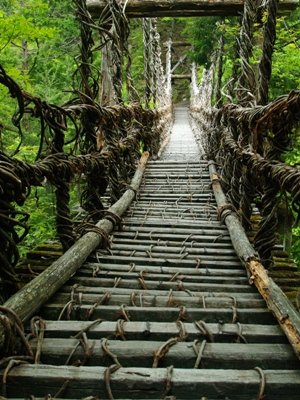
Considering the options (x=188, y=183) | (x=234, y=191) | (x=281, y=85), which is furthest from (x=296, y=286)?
(x=281, y=85)

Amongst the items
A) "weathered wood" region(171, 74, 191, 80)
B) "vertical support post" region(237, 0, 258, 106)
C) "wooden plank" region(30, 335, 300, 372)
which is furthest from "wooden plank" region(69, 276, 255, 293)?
"weathered wood" region(171, 74, 191, 80)

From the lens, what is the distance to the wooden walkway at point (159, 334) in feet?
A: 5.14

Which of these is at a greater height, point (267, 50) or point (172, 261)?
point (267, 50)

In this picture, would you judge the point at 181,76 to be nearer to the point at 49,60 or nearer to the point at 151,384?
the point at 49,60

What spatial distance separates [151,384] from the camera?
5.13ft

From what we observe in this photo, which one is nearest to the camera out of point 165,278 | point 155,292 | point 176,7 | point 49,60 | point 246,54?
point 155,292

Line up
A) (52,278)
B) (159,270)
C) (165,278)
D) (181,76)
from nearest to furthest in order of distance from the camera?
(52,278), (165,278), (159,270), (181,76)

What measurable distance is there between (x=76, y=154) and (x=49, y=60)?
8.80m

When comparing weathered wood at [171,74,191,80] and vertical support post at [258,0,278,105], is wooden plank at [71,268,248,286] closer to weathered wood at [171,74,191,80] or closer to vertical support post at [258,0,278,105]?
vertical support post at [258,0,278,105]

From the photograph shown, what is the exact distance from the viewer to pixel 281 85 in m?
8.25

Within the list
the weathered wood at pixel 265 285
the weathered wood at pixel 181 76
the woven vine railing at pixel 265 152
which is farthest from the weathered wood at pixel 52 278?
the weathered wood at pixel 181 76

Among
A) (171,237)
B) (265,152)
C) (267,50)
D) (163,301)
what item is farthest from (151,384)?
(267,50)

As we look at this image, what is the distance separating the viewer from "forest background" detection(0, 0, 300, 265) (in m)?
7.41

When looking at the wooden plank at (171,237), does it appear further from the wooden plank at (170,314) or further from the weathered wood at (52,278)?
the wooden plank at (170,314)
